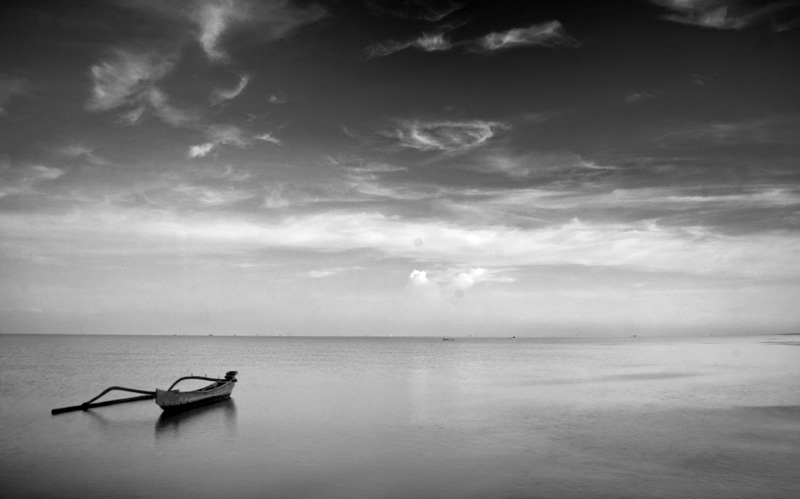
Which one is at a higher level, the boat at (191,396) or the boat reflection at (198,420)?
the boat at (191,396)

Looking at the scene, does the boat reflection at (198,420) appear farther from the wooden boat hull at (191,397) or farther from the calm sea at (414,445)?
the wooden boat hull at (191,397)

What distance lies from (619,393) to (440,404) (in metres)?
15.8

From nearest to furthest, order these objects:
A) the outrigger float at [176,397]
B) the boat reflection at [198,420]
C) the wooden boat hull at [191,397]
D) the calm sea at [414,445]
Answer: the calm sea at [414,445] < the boat reflection at [198,420] < the wooden boat hull at [191,397] < the outrigger float at [176,397]

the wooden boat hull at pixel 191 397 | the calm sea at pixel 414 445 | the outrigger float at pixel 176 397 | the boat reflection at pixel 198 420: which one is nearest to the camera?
the calm sea at pixel 414 445

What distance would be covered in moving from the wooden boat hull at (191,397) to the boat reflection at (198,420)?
0.43m

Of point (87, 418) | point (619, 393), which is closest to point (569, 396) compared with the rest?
point (619, 393)

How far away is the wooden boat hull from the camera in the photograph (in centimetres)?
3150

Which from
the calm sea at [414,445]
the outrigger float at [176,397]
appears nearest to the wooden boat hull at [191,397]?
the outrigger float at [176,397]

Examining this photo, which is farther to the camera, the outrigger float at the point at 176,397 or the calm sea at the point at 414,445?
the outrigger float at the point at 176,397

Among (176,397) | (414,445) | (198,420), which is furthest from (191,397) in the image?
(414,445)

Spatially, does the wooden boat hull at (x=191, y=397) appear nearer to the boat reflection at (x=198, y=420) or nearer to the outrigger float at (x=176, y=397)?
the outrigger float at (x=176, y=397)

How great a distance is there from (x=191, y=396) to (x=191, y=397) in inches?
2.5

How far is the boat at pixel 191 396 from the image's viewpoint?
31562 millimetres

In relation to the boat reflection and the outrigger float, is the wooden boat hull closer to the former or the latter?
the outrigger float
